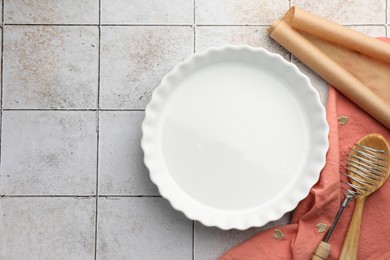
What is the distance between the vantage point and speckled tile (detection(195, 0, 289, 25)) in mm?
740

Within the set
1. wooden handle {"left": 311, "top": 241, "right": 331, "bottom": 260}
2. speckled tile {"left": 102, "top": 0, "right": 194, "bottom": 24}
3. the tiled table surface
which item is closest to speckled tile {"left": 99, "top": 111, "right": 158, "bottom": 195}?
the tiled table surface

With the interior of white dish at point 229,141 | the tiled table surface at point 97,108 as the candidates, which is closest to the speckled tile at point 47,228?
the tiled table surface at point 97,108

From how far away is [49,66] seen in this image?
2.43 feet

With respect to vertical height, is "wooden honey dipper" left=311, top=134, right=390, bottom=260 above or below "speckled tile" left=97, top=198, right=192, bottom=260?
above

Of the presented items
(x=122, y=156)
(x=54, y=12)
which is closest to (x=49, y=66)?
(x=54, y=12)

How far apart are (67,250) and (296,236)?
0.36 meters

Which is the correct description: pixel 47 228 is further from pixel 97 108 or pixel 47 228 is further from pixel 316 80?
pixel 316 80

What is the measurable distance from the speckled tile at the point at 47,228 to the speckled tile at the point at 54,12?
0.95ft

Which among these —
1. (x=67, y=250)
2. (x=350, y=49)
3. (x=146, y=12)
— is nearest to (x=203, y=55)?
(x=146, y=12)

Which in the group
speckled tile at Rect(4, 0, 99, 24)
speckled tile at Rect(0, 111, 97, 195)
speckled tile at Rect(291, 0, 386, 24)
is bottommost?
speckled tile at Rect(0, 111, 97, 195)

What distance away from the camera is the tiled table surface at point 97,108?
0.73m

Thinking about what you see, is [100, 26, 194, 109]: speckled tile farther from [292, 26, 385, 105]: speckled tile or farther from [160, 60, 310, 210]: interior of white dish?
[292, 26, 385, 105]: speckled tile

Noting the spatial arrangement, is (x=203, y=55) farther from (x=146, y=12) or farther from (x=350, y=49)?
(x=350, y=49)

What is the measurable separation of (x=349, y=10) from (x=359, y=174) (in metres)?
0.27
